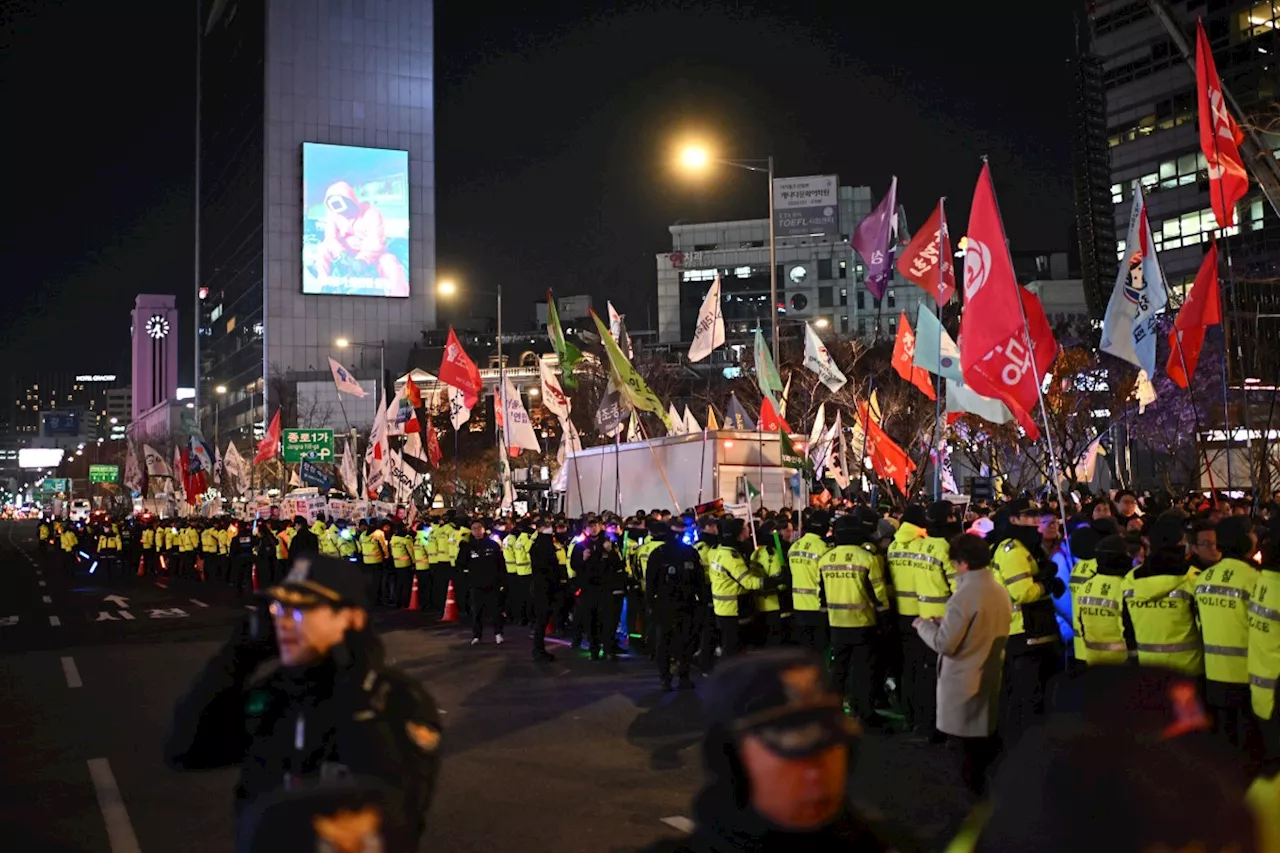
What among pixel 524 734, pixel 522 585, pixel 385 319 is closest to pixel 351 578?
pixel 524 734

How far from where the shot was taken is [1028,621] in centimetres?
919

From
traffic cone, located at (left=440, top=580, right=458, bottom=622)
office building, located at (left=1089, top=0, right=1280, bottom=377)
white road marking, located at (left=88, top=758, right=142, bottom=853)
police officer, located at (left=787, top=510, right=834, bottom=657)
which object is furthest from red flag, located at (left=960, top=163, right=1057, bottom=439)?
office building, located at (left=1089, top=0, right=1280, bottom=377)

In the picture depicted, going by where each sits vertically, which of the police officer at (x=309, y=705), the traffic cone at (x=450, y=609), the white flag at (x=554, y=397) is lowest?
the traffic cone at (x=450, y=609)

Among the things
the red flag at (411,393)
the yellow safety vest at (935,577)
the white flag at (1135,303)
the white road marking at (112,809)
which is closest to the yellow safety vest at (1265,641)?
the yellow safety vest at (935,577)

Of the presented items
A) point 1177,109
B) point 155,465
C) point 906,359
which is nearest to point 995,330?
point 906,359

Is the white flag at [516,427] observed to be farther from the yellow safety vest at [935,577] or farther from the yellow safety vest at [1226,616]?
the yellow safety vest at [1226,616]

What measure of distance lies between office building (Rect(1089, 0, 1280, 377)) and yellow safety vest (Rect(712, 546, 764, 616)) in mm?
38180

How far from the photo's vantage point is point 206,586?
32.9m

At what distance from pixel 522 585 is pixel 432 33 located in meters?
128

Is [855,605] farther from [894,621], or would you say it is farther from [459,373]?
[459,373]

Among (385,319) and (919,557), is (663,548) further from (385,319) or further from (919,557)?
(385,319)

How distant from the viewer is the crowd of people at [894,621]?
2443 millimetres

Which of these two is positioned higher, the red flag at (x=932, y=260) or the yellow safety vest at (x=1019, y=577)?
the red flag at (x=932, y=260)

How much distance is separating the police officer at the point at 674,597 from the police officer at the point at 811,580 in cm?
168
